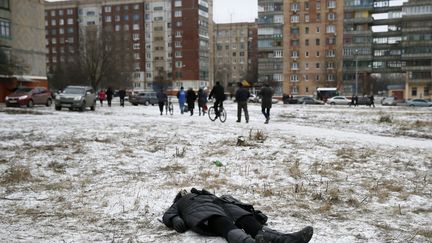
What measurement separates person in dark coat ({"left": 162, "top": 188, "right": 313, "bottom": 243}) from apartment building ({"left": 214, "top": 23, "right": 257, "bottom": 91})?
13447 centimetres

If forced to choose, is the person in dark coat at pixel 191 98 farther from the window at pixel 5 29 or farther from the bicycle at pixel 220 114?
the window at pixel 5 29

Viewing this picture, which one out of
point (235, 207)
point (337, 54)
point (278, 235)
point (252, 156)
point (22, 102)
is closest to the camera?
point (278, 235)

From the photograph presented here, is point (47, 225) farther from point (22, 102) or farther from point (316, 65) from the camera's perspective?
point (316, 65)

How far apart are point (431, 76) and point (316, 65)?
22630 mm

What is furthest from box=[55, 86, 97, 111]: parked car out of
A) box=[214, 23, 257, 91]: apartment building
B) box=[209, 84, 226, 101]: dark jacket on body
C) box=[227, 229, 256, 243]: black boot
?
box=[214, 23, 257, 91]: apartment building

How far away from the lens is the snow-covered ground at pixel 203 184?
4.96m

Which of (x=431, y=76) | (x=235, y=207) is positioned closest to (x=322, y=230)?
(x=235, y=207)

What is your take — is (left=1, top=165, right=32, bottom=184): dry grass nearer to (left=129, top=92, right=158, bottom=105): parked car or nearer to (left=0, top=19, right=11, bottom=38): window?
(left=129, top=92, right=158, bottom=105): parked car

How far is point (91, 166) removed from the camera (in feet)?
28.1

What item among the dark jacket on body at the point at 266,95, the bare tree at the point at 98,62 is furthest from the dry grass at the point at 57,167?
the bare tree at the point at 98,62

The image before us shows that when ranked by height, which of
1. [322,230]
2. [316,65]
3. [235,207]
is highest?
[316,65]

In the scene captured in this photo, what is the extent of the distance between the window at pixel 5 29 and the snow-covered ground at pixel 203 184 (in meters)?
39.3

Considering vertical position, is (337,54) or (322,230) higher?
(337,54)

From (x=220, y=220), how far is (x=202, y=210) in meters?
0.27
